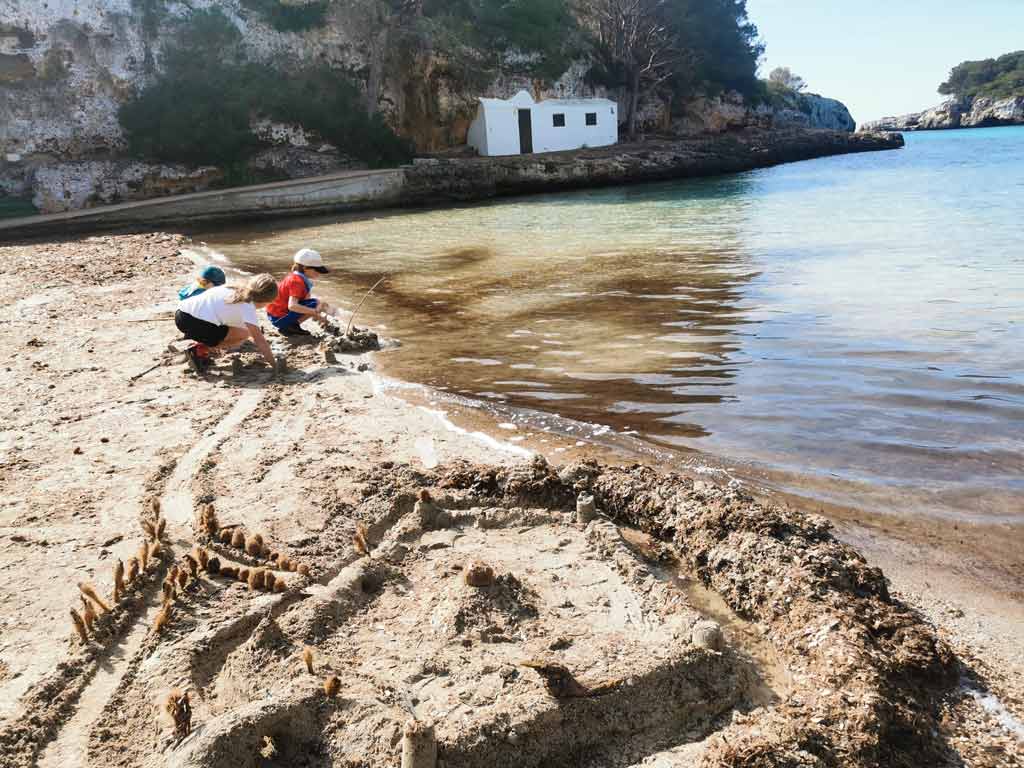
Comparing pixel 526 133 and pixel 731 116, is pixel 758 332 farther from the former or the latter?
pixel 731 116

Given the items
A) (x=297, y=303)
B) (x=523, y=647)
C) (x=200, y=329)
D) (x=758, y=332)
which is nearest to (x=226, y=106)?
(x=297, y=303)

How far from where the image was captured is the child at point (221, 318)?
657cm

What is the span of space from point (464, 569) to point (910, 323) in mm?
6999

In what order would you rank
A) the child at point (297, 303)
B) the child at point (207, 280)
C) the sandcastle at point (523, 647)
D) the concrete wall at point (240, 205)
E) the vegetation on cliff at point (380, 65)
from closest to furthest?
the sandcastle at point (523, 647)
the child at point (207, 280)
the child at point (297, 303)
the concrete wall at point (240, 205)
the vegetation on cliff at point (380, 65)

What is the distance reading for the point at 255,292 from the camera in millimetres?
6664

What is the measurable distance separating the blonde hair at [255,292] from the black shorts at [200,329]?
0.34 metres

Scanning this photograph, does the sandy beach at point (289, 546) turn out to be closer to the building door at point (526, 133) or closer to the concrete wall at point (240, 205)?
the concrete wall at point (240, 205)

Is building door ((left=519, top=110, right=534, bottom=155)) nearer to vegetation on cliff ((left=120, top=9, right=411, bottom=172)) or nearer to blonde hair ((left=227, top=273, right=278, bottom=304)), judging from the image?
vegetation on cliff ((left=120, top=9, right=411, bottom=172))

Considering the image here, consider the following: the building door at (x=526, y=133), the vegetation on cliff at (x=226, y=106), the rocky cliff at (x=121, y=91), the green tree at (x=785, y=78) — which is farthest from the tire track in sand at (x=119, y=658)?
the green tree at (x=785, y=78)

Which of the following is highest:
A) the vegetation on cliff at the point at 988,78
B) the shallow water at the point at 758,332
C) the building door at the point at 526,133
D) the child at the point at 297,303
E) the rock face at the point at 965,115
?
the vegetation on cliff at the point at 988,78

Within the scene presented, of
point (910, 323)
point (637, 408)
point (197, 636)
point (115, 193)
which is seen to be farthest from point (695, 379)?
point (115, 193)

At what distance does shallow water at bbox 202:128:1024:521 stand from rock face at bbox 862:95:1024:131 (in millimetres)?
114623

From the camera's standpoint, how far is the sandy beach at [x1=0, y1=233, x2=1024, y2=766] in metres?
2.37

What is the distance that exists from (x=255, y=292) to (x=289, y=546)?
3.78m
